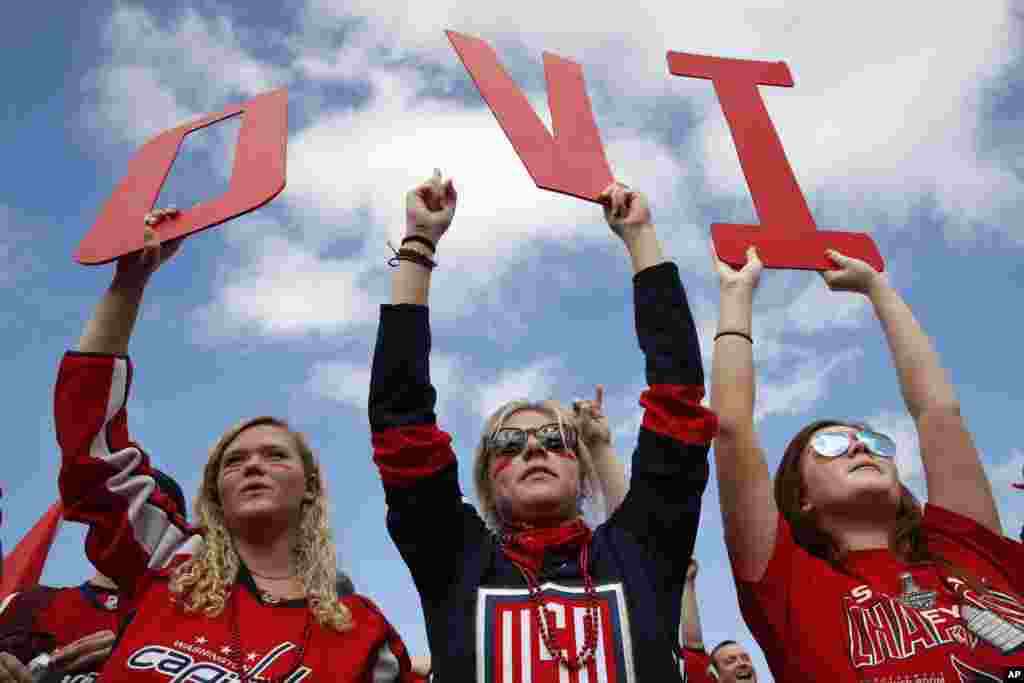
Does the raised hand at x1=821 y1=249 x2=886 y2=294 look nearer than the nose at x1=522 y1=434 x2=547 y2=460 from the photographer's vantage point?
No

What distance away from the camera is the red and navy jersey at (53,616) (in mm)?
4004

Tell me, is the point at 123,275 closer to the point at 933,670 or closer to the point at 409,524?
the point at 409,524

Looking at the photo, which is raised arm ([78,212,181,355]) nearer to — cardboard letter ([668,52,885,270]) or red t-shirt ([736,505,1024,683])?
cardboard letter ([668,52,885,270])

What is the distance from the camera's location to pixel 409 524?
2.94 m

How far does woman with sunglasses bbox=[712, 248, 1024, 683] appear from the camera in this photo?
2971 mm

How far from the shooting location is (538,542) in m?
3.01

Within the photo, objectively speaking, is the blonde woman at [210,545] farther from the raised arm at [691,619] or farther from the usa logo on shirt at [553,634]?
the raised arm at [691,619]

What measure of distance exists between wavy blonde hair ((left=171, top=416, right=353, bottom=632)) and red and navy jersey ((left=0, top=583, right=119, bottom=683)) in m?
0.87

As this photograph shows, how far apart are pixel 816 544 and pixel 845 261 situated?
116cm

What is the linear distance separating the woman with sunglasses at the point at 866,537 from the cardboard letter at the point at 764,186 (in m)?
0.11

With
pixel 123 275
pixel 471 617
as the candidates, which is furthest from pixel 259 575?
pixel 123 275

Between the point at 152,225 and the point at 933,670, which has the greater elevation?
the point at 152,225

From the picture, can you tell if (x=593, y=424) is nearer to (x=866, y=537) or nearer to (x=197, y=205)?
(x=866, y=537)

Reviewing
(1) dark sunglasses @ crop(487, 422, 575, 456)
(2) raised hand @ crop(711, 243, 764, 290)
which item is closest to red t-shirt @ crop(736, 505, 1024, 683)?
(1) dark sunglasses @ crop(487, 422, 575, 456)
